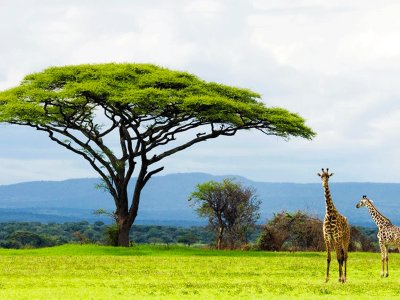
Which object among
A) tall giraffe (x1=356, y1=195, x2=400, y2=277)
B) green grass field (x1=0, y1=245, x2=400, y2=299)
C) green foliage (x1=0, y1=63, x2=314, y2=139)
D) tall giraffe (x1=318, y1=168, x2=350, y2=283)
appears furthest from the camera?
green foliage (x1=0, y1=63, x2=314, y2=139)

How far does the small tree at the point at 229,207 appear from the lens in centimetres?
6688

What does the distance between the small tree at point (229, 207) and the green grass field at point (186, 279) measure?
2309 centimetres

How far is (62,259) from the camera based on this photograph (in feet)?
134

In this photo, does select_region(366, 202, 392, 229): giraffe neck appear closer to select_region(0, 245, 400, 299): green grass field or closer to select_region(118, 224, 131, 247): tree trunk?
select_region(0, 245, 400, 299): green grass field

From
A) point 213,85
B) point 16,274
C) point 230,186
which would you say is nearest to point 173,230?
point 230,186

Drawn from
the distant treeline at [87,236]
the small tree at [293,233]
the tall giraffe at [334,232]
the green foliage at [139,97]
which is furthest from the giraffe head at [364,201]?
the distant treeline at [87,236]

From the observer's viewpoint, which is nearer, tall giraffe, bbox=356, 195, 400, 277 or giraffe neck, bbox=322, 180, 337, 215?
giraffe neck, bbox=322, 180, 337, 215

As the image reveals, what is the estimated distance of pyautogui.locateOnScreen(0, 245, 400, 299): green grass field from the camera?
2405cm

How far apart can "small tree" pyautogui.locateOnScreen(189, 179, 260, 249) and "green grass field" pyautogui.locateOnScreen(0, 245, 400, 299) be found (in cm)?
2309

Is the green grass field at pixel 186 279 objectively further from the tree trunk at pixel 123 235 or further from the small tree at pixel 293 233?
the small tree at pixel 293 233

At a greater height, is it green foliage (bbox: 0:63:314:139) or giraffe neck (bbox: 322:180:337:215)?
green foliage (bbox: 0:63:314:139)

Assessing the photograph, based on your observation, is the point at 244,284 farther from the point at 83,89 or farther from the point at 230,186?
the point at 230,186

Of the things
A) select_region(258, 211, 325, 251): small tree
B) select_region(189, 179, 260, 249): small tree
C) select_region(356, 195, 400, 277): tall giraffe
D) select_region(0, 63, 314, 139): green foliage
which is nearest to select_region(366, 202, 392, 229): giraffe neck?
select_region(356, 195, 400, 277): tall giraffe

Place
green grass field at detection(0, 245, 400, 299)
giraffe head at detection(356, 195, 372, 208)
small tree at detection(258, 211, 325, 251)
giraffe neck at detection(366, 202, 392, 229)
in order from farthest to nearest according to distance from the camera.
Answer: small tree at detection(258, 211, 325, 251), giraffe head at detection(356, 195, 372, 208), giraffe neck at detection(366, 202, 392, 229), green grass field at detection(0, 245, 400, 299)
